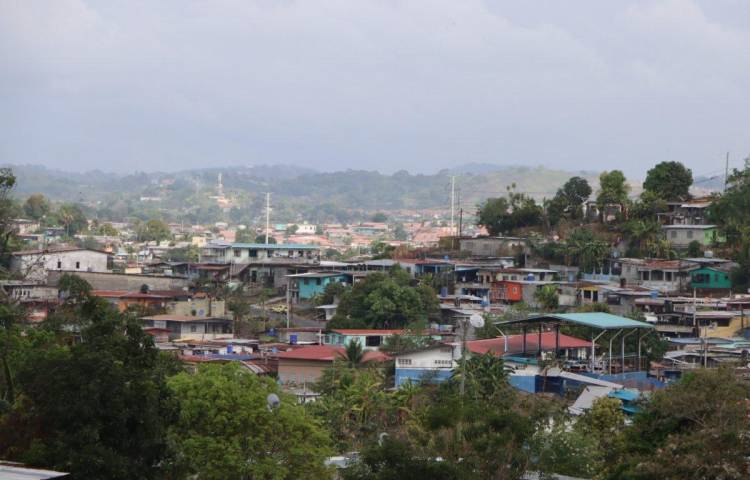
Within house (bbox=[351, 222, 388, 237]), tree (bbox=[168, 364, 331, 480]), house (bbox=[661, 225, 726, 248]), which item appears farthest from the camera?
house (bbox=[351, 222, 388, 237])

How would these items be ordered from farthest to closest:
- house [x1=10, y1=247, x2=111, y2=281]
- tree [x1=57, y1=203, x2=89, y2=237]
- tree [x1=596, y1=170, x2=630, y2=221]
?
tree [x1=57, y1=203, x2=89, y2=237] → house [x1=10, y1=247, x2=111, y2=281] → tree [x1=596, y1=170, x2=630, y2=221]

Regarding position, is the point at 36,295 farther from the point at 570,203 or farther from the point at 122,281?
the point at 570,203

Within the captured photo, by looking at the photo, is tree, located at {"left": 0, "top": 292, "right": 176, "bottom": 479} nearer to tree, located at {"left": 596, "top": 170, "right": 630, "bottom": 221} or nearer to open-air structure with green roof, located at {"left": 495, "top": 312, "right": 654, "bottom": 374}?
open-air structure with green roof, located at {"left": 495, "top": 312, "right": 654, "bottom": 374}

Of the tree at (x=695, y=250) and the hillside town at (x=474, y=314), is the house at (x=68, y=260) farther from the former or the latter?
the tree at (x=695, y=250)

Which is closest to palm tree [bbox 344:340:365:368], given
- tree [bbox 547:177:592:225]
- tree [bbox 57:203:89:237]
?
tree [bbox 547:177:592:225]

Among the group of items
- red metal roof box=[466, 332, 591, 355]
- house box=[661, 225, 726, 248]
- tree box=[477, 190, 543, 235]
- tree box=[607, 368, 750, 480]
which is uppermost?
tree box=[477, 190, 543, 235]

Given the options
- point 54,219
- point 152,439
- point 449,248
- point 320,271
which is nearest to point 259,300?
point 320,271

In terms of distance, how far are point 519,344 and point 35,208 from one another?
66234 mm

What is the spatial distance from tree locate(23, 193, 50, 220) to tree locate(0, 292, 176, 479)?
7852cm

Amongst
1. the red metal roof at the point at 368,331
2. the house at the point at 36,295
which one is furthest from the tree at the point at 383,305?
the house at the point at 36,295

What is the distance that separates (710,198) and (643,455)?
35570 mm

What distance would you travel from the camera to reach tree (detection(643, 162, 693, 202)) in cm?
5203

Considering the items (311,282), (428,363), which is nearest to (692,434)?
(428,363)

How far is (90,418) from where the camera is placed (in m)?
15.7
